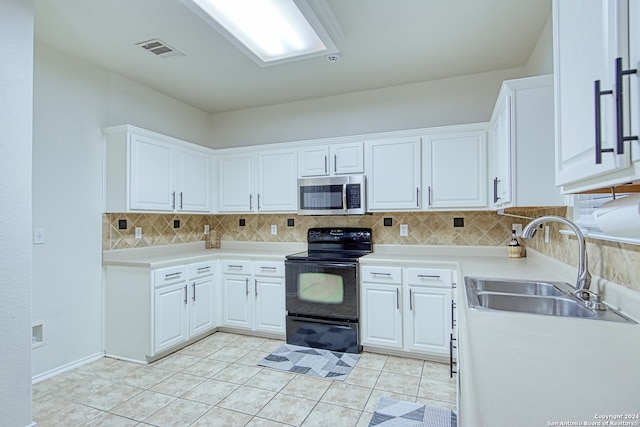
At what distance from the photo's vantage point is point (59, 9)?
2219 mm

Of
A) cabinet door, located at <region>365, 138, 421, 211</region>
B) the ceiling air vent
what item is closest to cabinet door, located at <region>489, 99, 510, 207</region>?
cabinet door, located at <region>365, 138, 421, 211</region>

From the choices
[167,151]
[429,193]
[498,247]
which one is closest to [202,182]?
[167,151]

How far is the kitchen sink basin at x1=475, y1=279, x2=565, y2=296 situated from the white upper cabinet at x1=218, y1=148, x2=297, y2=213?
2.09m

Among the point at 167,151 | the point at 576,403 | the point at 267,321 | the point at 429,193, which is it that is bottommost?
the point at 267,321

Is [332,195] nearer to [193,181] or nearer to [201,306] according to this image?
[193,181]

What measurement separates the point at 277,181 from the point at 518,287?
250 centimetres

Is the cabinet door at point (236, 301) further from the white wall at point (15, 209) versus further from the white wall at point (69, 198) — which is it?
the white wall at point (15, 209)

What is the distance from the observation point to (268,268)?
344 cm

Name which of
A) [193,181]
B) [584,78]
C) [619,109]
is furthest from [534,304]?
[193,181]

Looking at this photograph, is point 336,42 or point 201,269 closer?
point 336,42

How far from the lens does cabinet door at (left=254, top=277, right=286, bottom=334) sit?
11.1ft

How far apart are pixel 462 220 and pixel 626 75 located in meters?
2.77

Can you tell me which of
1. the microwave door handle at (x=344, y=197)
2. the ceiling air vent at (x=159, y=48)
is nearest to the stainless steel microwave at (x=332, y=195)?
the microwave door handle at (x=344, y=197)

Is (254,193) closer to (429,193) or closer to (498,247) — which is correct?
(429,193)
